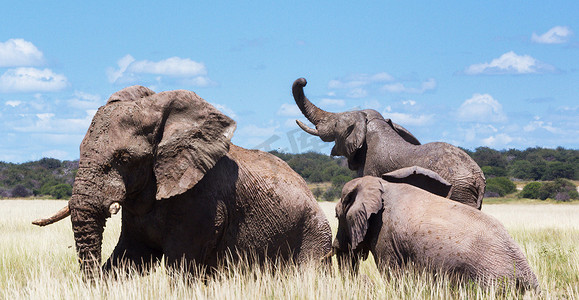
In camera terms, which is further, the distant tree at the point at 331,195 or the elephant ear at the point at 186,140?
the distant tree at the point at 331,195

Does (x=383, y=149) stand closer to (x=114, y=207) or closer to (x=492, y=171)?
(x=114, y=207)

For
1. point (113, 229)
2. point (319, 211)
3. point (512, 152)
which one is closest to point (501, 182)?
point (512, 152)

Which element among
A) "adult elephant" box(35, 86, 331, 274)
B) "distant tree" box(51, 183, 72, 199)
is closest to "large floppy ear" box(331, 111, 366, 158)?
"adult elephant" box(35, 86, 331, 274)

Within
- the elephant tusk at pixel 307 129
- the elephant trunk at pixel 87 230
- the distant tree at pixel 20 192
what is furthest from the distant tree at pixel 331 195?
the elephant trunk at pixel 87 230

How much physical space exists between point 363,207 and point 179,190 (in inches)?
81.0

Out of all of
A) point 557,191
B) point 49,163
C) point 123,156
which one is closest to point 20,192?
point 49,163

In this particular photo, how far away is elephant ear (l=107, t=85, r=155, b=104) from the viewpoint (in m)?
7.13

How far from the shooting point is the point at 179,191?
709cm

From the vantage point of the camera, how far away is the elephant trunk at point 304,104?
11750 mm

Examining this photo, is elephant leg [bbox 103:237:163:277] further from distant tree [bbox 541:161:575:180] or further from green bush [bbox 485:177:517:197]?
distant tree [bbox 541:161:575:180]

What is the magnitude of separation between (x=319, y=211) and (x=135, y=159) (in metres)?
2.70

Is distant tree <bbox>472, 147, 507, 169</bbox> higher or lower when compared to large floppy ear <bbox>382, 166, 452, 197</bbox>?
higher

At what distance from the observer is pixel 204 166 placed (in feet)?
23.9

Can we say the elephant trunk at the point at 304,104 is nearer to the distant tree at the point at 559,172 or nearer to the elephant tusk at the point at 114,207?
the elephant tusk at the point at 114,207
